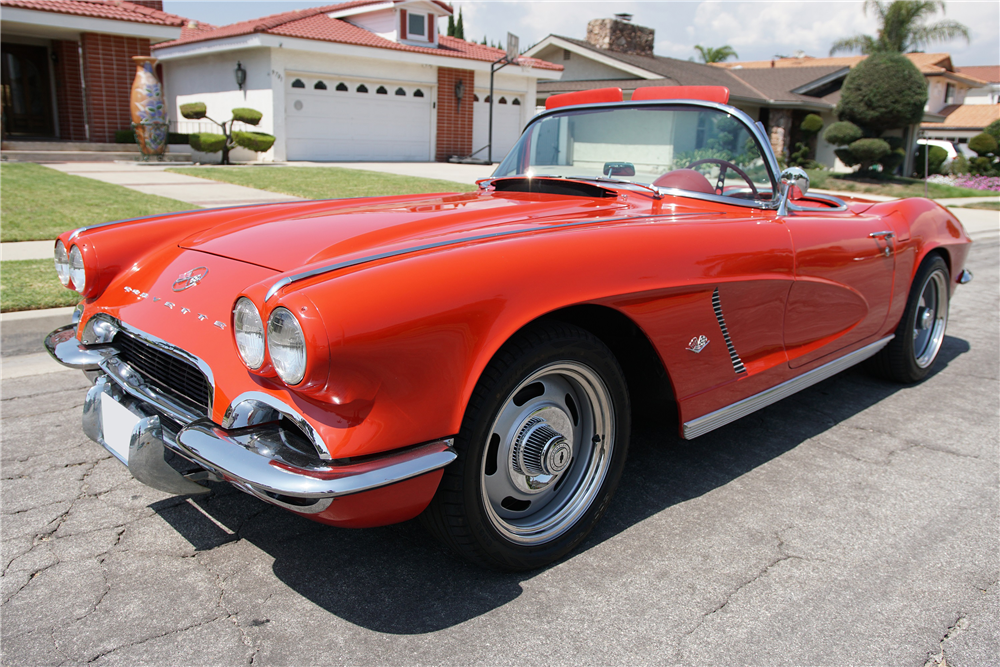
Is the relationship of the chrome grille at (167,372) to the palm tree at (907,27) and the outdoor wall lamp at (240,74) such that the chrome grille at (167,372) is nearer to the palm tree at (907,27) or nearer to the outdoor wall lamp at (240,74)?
the outdoor wall lamp at (240,74)

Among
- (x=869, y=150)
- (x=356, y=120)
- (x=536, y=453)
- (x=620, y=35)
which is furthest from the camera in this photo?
(x=620, y=35)

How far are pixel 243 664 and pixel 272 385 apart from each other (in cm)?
67

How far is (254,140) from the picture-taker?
16688 mm

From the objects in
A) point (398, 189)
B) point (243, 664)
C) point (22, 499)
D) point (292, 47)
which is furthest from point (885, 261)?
point (292, 47)

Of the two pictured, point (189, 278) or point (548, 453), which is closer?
point (548, 453)

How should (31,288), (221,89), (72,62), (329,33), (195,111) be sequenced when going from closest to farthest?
(31,288)
(195,111)
(72,62)
(329,33)
(221,89)

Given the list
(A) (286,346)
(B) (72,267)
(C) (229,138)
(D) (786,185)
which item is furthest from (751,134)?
(C) (229,138)

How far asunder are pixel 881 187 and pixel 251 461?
75.1 feet

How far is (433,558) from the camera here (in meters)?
2.26

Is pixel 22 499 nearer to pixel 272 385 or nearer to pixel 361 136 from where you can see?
pixel 272 385

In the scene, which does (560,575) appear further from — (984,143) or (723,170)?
(984,143)

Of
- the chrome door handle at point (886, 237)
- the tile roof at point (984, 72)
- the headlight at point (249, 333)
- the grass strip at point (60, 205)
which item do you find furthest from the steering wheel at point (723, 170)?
the tile roof at point (984, 72)

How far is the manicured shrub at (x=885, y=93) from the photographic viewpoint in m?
21.8

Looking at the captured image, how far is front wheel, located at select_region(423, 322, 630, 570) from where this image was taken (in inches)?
76.5
